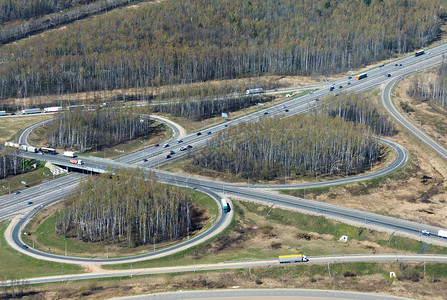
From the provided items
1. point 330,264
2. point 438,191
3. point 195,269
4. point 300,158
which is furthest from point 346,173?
point 195,269

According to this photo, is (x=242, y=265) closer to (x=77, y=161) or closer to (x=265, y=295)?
(x=265, y=295)

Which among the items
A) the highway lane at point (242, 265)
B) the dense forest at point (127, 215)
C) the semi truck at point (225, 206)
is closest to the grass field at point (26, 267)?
the highway lane at point (242, 265)

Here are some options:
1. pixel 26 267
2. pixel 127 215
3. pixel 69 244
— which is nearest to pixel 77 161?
pixel 69 244

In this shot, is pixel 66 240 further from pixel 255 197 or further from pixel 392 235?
pixel 392 235

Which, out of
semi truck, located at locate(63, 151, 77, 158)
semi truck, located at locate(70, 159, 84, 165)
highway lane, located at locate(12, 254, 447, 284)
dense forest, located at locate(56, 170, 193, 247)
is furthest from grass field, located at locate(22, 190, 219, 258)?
semi truck, located at locate(63, 151, 77, 158)

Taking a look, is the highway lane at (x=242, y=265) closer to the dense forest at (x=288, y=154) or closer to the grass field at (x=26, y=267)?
the grass field at (x=26, y=267)

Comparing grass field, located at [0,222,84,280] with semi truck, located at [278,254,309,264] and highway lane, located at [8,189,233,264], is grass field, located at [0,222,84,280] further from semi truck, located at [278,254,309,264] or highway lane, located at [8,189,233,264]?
semi truck, located at [278,254,309,264]
